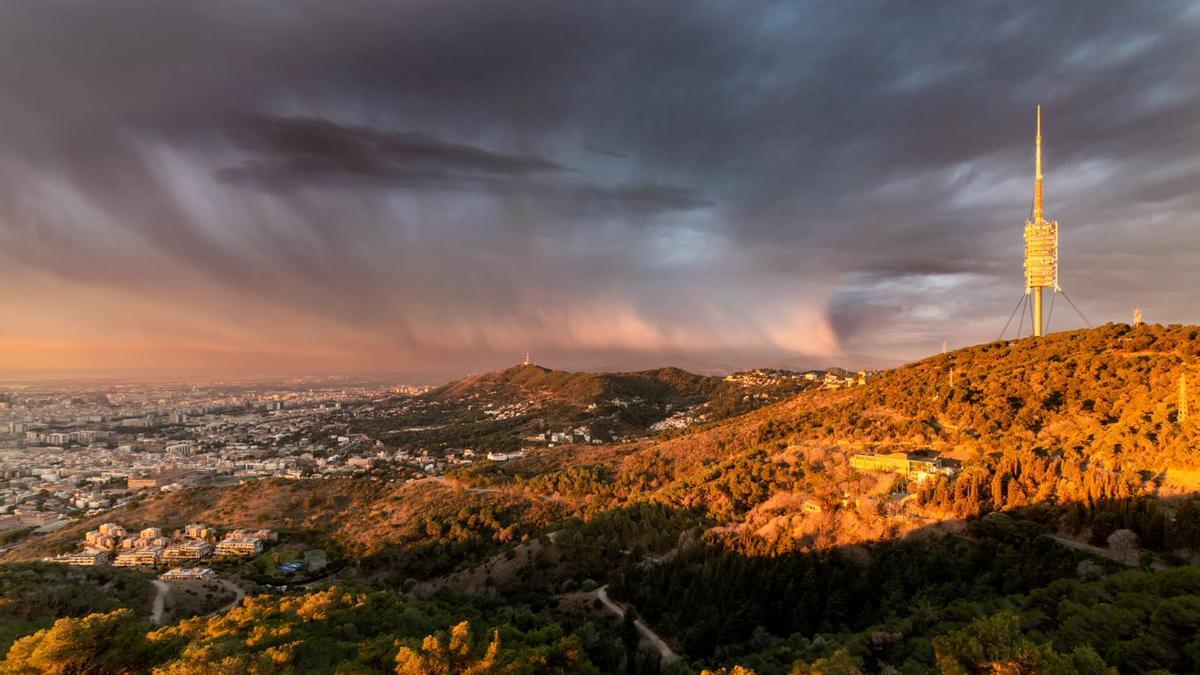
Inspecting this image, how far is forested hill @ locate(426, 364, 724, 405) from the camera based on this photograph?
144 meters

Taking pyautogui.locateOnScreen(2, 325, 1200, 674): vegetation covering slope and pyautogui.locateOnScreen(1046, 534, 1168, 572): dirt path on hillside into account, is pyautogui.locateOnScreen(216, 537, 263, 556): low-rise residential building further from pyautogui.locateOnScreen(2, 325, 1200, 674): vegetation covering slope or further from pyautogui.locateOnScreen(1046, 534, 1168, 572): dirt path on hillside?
pyautogui.locateOnScreen(1046, 534, 1168, 572): dirt path on hillside

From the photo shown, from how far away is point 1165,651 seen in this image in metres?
14.6

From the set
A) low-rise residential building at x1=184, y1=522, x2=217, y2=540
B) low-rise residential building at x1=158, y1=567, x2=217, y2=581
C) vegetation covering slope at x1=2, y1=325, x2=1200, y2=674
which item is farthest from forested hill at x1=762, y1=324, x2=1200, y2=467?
low-rise residential building at x1=184, y1=522, x2=217, y2=540

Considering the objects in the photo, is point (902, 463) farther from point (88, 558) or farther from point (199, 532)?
point (88, 558)

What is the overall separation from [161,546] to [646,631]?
5070cm

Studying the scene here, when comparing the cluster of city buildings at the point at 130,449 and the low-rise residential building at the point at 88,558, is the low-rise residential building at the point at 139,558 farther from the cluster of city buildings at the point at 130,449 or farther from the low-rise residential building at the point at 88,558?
the cluster of city buildings at the point at 130,449

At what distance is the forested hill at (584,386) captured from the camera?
5684 inches

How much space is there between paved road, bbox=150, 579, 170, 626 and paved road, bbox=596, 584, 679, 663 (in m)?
28.9

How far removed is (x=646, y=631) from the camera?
3212 cm

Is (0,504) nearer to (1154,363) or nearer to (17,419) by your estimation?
(17,419)

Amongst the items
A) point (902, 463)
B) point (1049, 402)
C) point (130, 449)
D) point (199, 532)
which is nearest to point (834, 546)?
point (902, 463)

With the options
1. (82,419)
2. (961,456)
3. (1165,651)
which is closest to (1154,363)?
(961,456)

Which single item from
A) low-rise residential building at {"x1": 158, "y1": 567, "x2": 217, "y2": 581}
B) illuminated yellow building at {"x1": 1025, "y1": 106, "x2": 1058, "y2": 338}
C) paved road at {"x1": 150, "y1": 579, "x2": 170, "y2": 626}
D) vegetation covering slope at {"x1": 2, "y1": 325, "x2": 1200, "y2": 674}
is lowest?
low-rise residential building at {"x1": 158, "y1": 567, "x2": 217, "y2": 581}

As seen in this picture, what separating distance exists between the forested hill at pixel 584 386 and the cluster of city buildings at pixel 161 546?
8639cm
